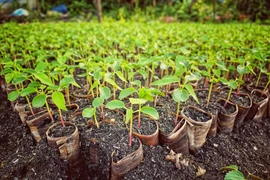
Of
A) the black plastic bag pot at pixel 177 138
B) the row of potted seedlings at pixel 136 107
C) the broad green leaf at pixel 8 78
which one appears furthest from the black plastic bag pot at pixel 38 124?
the black plastic bag pot at pixel 177 138

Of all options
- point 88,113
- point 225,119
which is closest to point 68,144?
point 88,113

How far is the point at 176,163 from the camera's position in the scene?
1.46m

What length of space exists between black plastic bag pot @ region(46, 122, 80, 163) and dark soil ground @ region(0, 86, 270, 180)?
40mm

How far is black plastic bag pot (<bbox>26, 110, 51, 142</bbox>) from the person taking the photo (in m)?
1.61

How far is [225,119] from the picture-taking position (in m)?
1.79

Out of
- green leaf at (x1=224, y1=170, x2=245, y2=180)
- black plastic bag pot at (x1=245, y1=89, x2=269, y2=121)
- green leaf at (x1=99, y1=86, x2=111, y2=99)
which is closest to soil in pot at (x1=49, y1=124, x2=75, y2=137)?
green leaf at (x1=99, y1=86, x2=111, y2=99)

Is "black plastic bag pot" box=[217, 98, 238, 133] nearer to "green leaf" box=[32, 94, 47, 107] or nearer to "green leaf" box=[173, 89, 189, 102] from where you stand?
"green leaf" box=[173, 89, 189, 102]

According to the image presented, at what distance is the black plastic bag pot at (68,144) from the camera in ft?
4.58

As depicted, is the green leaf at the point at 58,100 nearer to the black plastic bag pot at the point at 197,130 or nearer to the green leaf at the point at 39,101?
the green leaf at the point at 39,101

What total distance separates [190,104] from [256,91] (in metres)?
0.76

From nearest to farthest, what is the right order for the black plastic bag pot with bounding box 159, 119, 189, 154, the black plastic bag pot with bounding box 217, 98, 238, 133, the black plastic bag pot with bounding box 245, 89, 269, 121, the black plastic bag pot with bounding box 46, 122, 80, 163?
the black plastic bag pot with bounding box 46, 122, 80, 163
the black plastic bag pot with bounding box 159, 119, 189, 154
the black plastic bag pot with bounding box 217, 98, 238, 133
the black plastic bag pot with bounding box 245, 89, 269, 121

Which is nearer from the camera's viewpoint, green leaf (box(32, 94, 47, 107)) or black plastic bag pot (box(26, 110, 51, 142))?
green leaf (box(32, 94, 47, 107))

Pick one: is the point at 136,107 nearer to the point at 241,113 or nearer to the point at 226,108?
the point at 226,108

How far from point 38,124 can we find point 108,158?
0.63 meters
